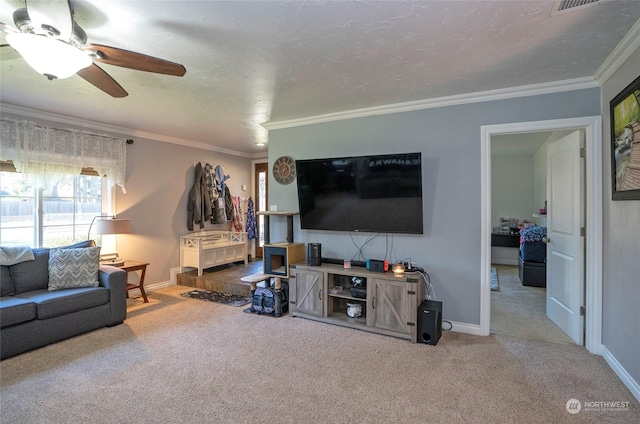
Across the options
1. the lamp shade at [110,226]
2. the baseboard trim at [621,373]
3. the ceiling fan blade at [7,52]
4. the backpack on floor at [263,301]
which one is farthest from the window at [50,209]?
the baseboard trim at [621,373]

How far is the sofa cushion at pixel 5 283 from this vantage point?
2.93m

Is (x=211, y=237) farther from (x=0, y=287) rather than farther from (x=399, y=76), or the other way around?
(x=399, y=76)

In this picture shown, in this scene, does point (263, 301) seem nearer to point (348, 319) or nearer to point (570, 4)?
point (348, 319)

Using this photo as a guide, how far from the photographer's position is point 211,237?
17.5ft

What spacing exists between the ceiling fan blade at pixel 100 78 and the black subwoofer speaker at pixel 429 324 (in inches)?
119

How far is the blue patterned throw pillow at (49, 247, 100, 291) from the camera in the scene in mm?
3137

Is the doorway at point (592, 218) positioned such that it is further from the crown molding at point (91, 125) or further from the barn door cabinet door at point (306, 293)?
the crown molding at point (91, 125)

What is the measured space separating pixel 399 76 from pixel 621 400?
2.74m

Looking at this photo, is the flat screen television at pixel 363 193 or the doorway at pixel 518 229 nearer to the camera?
the flat screen television at pixel 363 193

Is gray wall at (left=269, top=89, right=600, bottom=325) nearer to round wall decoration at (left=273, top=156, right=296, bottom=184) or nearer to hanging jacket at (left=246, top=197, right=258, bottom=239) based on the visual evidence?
round wall decoration at (left=273, top=156, right=296, bottom=184)

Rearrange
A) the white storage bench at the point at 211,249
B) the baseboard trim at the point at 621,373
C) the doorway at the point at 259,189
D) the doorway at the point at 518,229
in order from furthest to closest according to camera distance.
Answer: the doorway at the point at 259,189 → the white storage bench at the point at 211,249 → the doorway at the point at 518,229 → the baseboard trim at the point at 621,373

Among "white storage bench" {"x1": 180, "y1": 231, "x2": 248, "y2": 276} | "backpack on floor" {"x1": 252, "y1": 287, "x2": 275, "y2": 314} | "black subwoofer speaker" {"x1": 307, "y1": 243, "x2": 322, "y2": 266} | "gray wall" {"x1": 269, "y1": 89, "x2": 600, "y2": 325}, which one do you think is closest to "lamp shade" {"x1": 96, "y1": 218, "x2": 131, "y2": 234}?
"white storage bench" {"x1": 180, "y1": 231, "x2": 248, "y2": 276}

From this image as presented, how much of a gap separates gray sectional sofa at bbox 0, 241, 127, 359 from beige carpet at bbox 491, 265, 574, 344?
3942 mm

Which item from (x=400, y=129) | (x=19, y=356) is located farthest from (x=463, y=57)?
(x=19, y=356)
